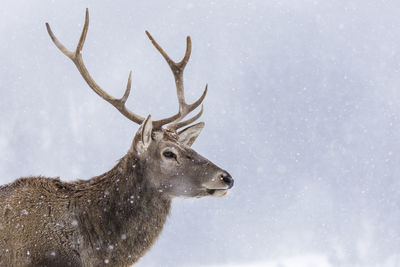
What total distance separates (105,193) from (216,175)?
4.05 ft

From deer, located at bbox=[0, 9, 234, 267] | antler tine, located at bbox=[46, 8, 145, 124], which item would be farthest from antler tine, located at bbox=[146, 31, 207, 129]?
deer, located at bbox=[0, 9, 234, 267]

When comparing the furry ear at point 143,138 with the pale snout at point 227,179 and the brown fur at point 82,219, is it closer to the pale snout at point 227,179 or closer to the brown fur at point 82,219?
the brown fur at point 82,219

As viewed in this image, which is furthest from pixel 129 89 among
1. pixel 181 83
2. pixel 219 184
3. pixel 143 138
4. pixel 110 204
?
pixel 219 184

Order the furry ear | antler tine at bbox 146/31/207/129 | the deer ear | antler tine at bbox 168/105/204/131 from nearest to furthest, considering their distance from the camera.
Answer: the furry ear
the deer ear
antler tine at bbox 168/105/204/131
antler tine at bbox 146/31/207/129

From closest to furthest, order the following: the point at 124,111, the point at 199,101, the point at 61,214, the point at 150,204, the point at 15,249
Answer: the point at 15,249 < the point at 61,214 < the point at 150,204 < the point at 124,111 < the point at 199,101

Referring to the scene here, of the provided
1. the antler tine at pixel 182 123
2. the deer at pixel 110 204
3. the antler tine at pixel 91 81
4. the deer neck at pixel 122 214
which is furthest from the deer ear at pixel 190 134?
the deer neck at pixel 122 214

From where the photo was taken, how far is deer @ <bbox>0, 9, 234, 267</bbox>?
5.20 meters

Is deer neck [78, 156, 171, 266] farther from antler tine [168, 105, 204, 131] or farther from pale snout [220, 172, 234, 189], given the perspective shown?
antler tine [168, 105, 204, 131]

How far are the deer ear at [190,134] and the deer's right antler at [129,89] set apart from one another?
7.9 inches

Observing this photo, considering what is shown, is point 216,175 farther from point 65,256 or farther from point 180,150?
point 65,256

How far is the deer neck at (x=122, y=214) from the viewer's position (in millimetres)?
5523

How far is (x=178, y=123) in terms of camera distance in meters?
6.82

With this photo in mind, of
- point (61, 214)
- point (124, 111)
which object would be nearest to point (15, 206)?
point (61, 214)

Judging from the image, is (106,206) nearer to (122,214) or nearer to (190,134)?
(122,214)
